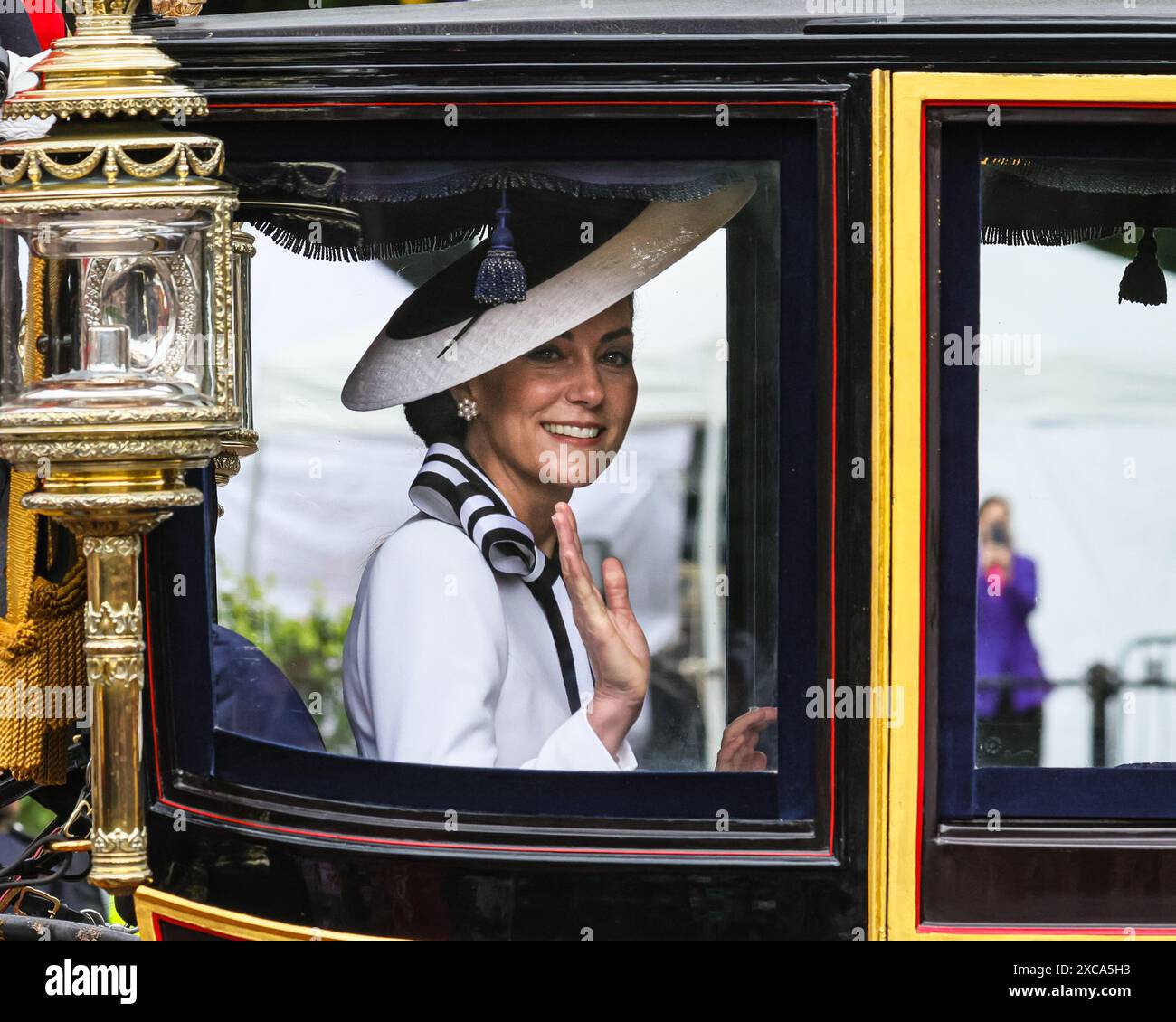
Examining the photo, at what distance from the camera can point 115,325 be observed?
2.33 meters

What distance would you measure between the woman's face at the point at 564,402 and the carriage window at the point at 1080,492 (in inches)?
21.4

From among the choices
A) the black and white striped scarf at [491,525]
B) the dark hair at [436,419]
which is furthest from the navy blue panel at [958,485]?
the dark hair at [436,419]

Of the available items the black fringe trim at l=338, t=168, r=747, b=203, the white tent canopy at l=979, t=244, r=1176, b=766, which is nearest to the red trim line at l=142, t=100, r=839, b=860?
the black fringe trim at l=338, t=168, r=747, b=203

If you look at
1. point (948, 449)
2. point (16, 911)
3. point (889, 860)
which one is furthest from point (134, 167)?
point (16, 911)

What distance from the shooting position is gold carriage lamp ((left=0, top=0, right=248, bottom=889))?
218 cm

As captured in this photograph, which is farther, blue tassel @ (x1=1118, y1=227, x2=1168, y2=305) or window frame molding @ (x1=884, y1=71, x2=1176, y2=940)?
blue tassel @ (x1=1118, y1=227, x2=1168, y2=305)

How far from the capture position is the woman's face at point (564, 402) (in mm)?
2398

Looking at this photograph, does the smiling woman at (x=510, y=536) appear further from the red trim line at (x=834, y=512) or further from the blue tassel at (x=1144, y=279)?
the blue tassel at (x=1144, y=279)

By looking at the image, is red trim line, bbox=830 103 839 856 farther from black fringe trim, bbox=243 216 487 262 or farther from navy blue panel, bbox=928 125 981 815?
black fringe trim, bbox=243 216 487 262

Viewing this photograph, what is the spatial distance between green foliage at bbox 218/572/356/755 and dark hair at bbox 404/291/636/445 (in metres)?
0.29

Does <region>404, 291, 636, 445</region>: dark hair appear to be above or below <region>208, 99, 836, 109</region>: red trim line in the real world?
below

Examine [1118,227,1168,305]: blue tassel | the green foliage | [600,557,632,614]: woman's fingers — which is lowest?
the green foliage

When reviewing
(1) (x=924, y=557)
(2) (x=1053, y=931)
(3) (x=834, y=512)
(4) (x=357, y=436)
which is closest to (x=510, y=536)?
(4) (x=357, y=436)
